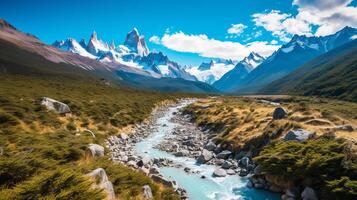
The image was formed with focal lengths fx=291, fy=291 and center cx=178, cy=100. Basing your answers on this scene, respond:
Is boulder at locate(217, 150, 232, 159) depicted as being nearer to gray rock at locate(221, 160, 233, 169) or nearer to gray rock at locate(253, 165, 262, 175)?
gray rock at locate(221, 160, 233, 169)

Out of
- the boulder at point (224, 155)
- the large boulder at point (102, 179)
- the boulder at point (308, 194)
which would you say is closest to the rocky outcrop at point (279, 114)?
the boulder at point (224, 155)

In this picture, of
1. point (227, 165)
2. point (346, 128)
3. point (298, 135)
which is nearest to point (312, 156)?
point (298, 135)

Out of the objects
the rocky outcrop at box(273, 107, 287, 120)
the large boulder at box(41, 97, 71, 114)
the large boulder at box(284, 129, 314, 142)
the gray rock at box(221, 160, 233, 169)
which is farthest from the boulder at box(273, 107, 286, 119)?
the large boulder at box(41, 97, 71, 114)

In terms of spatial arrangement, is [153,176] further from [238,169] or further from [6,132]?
[6,132]

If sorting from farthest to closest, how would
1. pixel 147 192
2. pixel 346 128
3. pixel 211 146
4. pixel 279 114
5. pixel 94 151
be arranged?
pixel 279 114 < pixel 211 146 < pixel 346 128 < pixel 94 151 < pixel 147 192

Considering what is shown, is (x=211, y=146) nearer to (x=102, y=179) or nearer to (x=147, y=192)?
(x=147, y=192)
